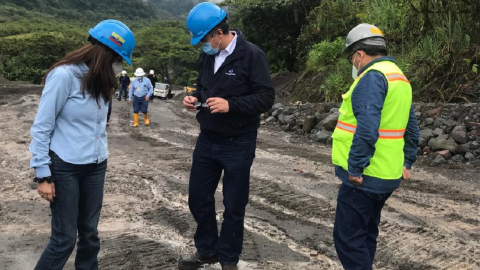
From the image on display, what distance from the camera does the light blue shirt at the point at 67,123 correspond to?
2465mm

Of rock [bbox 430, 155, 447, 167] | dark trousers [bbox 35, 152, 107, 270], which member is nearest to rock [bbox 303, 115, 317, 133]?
rock [bbox 430, 155, 447, 167]

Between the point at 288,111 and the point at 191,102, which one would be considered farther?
the point at 288,111

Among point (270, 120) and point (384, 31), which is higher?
point (384, 31)

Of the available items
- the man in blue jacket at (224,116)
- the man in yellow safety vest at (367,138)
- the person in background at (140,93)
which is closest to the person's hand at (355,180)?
the man in yellow safety vest at (367,138)

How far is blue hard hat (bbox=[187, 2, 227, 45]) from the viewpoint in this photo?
3051 mm

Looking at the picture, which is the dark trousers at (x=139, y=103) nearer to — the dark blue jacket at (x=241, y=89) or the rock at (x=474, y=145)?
the rock at (x=474, y=145)

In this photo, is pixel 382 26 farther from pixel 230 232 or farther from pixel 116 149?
pixel 230 232

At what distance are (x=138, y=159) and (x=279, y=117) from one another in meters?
5.66

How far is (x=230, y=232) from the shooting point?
3270 mm

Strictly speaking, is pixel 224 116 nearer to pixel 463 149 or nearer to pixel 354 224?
pixel 354 224

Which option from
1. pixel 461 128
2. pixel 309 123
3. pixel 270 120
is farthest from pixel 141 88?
pixel 461 128

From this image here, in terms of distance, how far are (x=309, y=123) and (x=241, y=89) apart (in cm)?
802

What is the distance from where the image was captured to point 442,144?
8.11m

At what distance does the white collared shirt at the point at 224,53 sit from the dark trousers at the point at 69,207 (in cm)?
108
